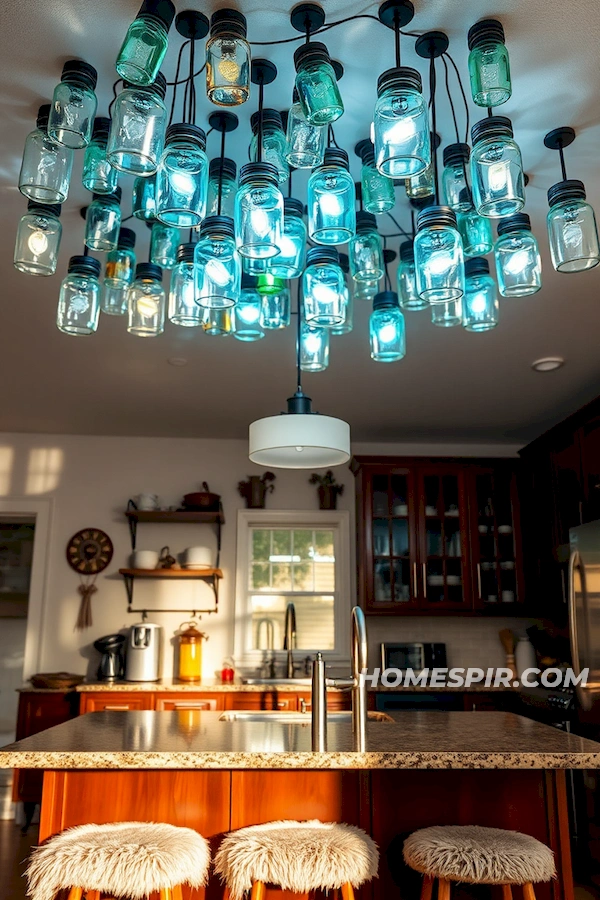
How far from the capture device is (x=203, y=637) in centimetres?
540

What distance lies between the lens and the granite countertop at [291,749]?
2176 mm

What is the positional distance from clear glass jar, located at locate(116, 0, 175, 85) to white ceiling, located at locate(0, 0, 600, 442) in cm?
36

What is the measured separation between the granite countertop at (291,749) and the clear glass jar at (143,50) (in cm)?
178

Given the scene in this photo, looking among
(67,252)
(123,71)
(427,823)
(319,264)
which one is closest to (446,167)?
(319,264)

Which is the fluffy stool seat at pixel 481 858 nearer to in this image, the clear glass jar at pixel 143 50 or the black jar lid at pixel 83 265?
the black jar lid at pixel 83 265

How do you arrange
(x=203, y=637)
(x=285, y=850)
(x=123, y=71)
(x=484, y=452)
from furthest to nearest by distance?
(x=484, y=452)
(x=203, y=637)
(x=285, y=850)
(x=123, y=71)

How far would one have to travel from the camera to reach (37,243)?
6.61 ft

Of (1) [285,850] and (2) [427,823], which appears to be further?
(2) [427,823]

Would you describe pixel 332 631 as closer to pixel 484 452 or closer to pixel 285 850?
pixel 484 452

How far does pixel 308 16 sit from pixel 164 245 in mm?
789

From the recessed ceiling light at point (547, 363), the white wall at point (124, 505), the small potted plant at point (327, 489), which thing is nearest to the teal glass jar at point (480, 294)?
the recessed ceiling light at point (547, 363)

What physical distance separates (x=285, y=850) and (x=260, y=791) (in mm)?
345

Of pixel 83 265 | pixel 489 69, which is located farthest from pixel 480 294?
pixel 83 265

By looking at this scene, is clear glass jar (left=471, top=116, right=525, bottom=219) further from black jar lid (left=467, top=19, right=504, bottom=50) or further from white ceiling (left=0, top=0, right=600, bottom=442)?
white ceiling (left=0, top=0, right=600, bottom=442)
